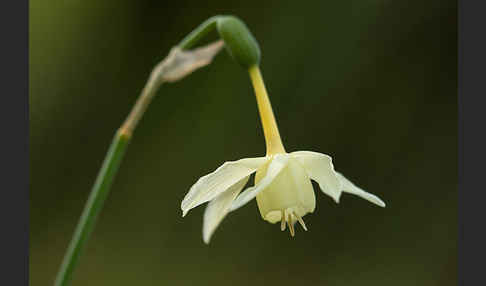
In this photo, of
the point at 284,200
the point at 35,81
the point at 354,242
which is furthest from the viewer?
the point at 35,81

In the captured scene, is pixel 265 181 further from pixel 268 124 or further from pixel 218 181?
pixel 268 124

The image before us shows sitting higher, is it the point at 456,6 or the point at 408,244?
the point at 456,6

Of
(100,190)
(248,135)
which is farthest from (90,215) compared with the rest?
(248,135)

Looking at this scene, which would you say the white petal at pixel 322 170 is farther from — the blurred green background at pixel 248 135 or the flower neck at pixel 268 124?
the blurred green background at pixel 248 135

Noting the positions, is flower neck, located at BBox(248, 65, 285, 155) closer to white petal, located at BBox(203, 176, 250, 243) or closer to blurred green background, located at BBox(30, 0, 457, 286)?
white petal, located at BBox(203, 176, 250, 243)

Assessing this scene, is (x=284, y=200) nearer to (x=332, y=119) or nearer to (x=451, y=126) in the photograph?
(x=332, y=119)

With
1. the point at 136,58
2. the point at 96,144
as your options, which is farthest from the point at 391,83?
the point at 96,144

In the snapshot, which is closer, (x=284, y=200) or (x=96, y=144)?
(x=284, y=200)
